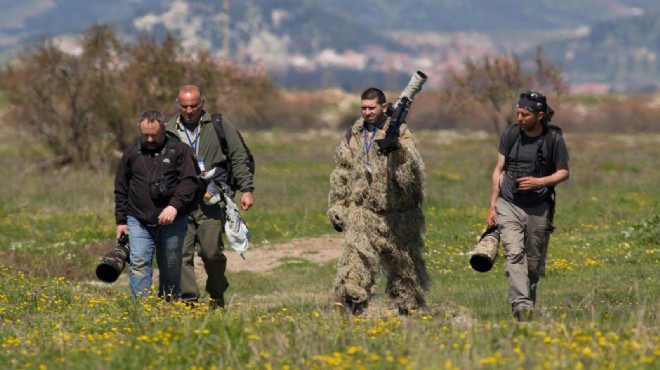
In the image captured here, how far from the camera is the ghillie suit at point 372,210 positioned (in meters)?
10.1

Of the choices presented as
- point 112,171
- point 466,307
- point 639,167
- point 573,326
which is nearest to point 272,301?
point 466,307

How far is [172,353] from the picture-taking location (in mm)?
7094

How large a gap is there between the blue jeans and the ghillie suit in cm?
139

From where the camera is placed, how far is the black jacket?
33.6 feet

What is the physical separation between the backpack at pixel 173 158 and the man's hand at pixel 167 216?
0.42m

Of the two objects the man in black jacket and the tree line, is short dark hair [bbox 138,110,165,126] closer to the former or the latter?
the man in black jacket

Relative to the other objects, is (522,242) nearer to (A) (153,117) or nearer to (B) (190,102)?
(B) (190,102)

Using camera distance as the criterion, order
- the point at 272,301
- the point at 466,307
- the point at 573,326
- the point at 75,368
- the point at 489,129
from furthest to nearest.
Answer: the point at 489,129 < the point at 272,301 < the point at 466,307 < the point at 573,326 < the point at 75,368

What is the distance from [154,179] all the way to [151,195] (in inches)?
5.6

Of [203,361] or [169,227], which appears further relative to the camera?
[169,227]

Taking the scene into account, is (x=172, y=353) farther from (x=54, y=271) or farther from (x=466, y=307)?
(x=54, y=271)

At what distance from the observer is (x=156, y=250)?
34.6 ft

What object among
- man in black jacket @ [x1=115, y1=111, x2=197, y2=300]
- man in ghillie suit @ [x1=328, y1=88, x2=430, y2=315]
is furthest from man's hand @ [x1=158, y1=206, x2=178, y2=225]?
man in ghillie suit @ [x1=328, y1=88, x2=430, y2=315]

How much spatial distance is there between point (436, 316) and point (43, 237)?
10.3 m
